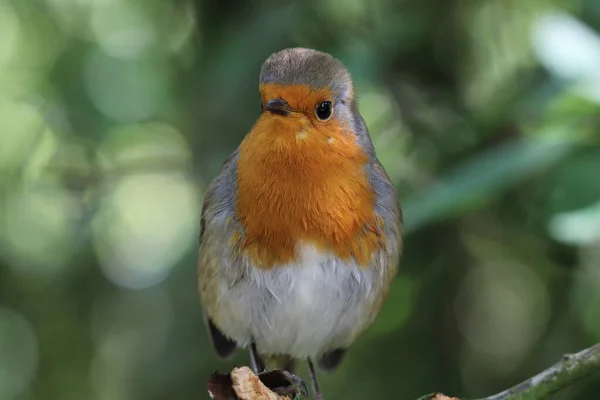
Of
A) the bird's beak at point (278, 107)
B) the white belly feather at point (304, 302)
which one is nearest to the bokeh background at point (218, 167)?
the white belly feather at point (304, 302)

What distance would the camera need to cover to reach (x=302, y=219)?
8.84 feet

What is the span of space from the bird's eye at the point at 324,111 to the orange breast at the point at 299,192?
0.09 feet

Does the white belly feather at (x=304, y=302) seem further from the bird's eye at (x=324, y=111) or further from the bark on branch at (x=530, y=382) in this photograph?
the bark on branch at (x=530, y=382)

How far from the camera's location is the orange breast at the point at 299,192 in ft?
8.77

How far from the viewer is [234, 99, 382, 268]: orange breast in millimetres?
2672

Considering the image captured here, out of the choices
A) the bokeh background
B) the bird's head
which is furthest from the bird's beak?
the bokeh background

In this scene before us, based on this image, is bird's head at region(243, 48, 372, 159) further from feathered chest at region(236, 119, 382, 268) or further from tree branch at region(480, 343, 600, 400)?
tree branch at region(480, 343, 600, 400)

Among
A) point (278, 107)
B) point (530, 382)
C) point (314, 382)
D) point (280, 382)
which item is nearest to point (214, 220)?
point (278, 107)

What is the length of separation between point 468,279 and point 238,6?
1740 millimetres

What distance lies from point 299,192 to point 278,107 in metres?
0.27

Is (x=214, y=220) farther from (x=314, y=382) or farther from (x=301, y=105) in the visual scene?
(x=314, y=382)

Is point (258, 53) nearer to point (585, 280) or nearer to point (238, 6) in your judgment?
point (238, 6)

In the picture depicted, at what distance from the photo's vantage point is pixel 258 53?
3652mm

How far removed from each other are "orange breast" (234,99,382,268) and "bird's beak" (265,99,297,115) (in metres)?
0.02
